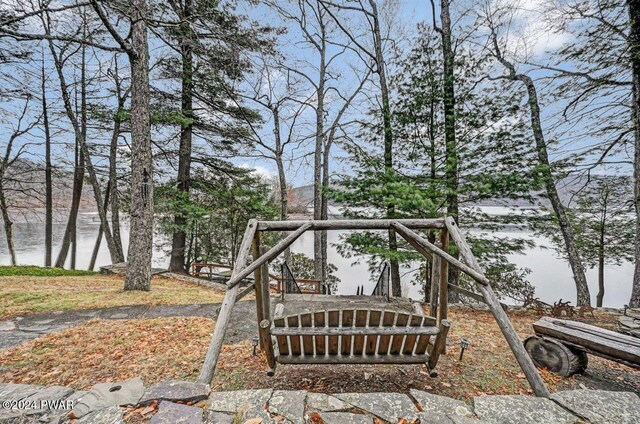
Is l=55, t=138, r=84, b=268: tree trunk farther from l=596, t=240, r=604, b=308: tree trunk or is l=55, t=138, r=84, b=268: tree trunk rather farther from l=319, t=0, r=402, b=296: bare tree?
l=596, t=240, r=604, b=308: tree trunk

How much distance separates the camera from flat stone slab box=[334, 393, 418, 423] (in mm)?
1554

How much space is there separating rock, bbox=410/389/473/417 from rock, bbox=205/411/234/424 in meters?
1.14

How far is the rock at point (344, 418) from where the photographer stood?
1.49 meters

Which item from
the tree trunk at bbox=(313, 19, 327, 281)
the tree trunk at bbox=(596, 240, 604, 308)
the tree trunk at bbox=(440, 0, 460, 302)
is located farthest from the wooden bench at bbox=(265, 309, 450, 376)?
the tree trunk at bbox=(596, 240, 604, 308)

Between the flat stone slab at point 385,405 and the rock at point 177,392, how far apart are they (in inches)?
33.8

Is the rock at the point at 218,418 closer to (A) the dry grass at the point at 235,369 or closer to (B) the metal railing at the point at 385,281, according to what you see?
(A) the dry grass at the point at 235,369

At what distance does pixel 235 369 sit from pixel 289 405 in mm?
1412

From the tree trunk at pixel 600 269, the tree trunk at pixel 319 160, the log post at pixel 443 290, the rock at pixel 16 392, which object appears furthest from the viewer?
the tree trunk at pixel 600 269

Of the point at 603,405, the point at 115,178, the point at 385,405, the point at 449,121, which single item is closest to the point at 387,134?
the point at 449,121

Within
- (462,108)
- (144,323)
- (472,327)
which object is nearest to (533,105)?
(462,108)

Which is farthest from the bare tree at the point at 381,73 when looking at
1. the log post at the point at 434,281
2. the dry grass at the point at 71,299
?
the dry grass at the point at 71,299

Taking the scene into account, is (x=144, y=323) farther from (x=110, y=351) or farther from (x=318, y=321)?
(x=318, y=321)

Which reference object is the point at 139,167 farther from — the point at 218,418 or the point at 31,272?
the point at 31,272

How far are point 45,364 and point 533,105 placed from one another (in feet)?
31.4
